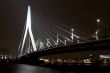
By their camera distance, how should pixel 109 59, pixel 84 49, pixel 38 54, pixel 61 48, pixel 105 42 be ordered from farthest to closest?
pixel 109 59
pixel 38 54
pixel 61 48
pixel 84 49
pixel 105 42

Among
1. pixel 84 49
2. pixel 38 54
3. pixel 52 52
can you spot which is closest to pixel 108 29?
pixel 84 49

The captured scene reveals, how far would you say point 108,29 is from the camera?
138 feet

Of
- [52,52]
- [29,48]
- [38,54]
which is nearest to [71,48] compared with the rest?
[52,52]

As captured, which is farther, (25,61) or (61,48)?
(25,61)

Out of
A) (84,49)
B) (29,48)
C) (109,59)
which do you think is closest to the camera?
(84,49)

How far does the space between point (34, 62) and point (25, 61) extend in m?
1.99

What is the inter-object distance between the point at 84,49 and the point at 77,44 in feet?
4.19

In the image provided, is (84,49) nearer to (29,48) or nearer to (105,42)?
(105,42)

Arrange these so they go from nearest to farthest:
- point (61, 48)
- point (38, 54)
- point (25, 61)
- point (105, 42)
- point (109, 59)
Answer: point (105, 42) → point (61, 48) → point (38, 54) → point (25, 61) → point (109, 59)

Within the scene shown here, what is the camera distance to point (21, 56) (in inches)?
2638

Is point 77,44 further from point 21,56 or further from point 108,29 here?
point 21,56

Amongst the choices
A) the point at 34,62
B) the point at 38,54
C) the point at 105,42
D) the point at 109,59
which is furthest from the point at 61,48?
the point at 109,59

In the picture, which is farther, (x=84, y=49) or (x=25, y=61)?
(x=25, y=61)

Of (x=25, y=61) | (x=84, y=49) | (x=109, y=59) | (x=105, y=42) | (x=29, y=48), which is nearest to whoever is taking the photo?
(x=105, y=42)
